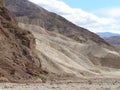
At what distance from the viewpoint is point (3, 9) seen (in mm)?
58219

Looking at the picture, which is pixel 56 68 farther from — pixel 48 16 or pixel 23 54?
pixel 48 16

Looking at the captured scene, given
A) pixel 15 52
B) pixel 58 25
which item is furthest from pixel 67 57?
pixel 58 25

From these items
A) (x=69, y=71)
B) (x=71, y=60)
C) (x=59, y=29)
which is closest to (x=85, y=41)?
(x=59, y=29)

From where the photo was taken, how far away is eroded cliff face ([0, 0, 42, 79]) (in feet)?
158

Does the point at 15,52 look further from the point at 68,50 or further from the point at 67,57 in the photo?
the point at 68,50

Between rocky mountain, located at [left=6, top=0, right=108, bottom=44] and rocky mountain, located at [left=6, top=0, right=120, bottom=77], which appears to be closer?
rocky mountain, located at [left=6, top=0, right=120, bottom=77]

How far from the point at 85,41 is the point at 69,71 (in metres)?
86.7

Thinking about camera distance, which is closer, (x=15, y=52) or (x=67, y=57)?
(x=15, y=52)

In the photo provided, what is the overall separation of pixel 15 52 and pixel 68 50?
52756mm

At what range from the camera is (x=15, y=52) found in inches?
2076

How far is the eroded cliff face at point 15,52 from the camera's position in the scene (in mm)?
48031

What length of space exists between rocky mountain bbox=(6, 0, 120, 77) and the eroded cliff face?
10.6 meters

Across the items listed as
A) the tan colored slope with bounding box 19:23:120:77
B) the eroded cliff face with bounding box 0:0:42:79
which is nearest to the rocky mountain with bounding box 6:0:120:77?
the tan colored slope with bounding box 19:23:120:77

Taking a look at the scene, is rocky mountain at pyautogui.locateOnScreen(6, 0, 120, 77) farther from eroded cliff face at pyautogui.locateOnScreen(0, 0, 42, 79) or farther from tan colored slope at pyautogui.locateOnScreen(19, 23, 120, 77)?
eroded cliff face at pyautogui.locateOnScreen(0, 0, 42, 79)
